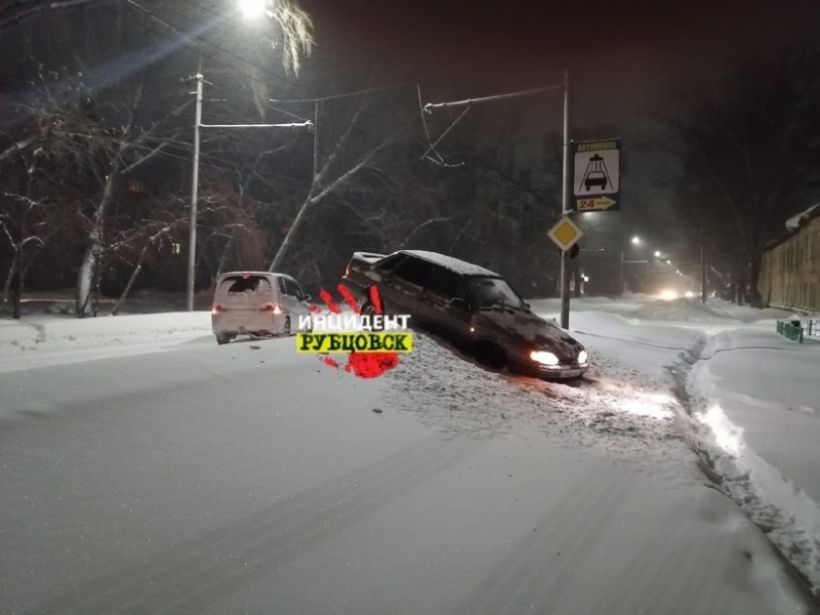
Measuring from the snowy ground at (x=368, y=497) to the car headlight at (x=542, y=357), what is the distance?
1101 millimetres

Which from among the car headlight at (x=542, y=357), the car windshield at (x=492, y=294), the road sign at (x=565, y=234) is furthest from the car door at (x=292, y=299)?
the car headlight at (x=542, y=357)

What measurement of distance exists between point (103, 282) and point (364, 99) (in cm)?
1905

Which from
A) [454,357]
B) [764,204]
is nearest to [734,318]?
[764,204]

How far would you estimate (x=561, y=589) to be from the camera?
140 inches

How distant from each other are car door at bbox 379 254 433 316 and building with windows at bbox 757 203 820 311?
2447 cm

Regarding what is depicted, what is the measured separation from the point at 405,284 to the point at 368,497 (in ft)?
21.5

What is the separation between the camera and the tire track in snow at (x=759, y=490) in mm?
4402

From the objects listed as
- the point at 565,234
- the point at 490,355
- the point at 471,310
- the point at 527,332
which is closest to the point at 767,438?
the point at 527,332

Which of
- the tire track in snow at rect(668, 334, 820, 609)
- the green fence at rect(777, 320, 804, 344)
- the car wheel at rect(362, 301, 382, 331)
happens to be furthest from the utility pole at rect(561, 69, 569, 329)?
the green fence at rect(777, 320, 804, 344)

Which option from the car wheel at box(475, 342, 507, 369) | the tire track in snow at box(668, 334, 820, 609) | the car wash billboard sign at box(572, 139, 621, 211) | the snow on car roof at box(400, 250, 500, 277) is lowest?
the tire track in snow at box(668, 334, 820, 609)

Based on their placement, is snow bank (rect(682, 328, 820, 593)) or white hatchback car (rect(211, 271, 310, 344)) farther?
white hatchback car (rect(211, 271, 310, 344))

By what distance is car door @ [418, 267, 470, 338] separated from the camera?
9609mm

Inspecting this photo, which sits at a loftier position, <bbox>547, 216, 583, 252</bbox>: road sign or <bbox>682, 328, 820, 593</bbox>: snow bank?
<bbox>547, 216, 583, 252</bbox>: road sign

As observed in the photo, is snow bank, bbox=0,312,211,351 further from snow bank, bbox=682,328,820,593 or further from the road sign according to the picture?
snow bank, bbox=682,328,820,593
